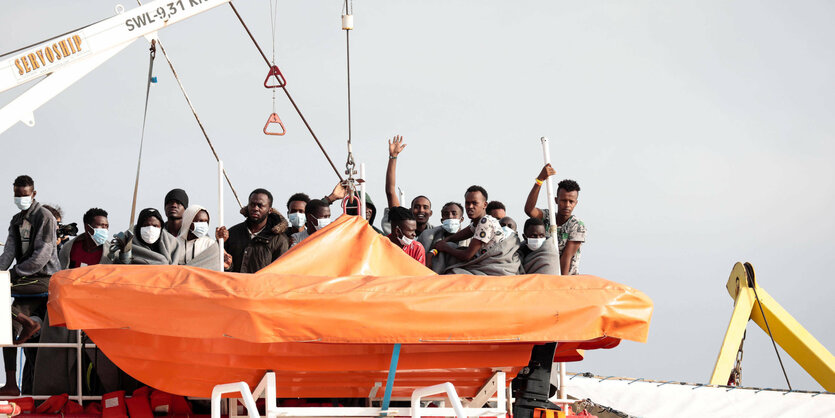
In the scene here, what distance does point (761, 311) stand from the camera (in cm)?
1545

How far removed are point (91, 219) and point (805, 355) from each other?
472 inches

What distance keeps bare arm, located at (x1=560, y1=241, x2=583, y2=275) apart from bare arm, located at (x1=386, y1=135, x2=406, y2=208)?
6.39 ft

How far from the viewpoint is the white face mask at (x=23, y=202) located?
28.5 ft

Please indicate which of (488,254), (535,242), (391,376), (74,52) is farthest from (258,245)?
(74,52)

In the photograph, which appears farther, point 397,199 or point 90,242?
point 397,199

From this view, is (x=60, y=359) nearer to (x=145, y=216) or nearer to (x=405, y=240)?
(x=145, y=216)

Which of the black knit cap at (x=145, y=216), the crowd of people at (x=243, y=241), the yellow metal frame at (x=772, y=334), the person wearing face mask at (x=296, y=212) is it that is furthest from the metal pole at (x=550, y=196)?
the yellow metal frame at (x=772, y=334)

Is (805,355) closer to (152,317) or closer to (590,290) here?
(590,290)

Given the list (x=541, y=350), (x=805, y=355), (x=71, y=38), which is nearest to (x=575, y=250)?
(x=541, y=350)

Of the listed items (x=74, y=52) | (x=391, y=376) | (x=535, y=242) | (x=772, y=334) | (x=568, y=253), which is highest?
(x=74, y=52)

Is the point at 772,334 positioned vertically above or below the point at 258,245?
below

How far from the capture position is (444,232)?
904 centimetres

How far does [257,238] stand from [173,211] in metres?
0.79

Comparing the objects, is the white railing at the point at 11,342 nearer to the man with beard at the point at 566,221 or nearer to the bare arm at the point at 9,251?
the bare arm at the point at 9,251
